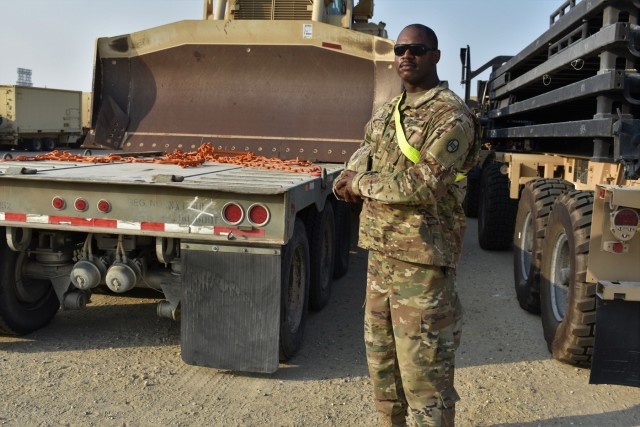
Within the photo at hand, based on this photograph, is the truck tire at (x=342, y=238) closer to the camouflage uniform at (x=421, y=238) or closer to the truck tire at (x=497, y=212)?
the truck tire at (x=497, y=212)

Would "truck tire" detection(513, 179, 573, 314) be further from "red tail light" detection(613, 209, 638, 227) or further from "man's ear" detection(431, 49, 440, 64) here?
"man's ear" detection(431, 49, 440, 64)

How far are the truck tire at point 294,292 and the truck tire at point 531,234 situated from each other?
6.20 ft

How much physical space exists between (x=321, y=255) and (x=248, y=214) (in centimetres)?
160

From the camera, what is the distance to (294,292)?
165 inches

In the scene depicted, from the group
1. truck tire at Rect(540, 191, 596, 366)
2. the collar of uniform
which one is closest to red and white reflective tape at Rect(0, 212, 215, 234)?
the collar of uniform

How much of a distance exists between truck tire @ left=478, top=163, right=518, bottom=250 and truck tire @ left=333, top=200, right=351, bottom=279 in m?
2.08

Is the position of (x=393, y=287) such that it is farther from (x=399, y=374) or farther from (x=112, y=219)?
(x=112, y=219)

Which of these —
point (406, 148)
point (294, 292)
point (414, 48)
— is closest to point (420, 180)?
point (406, 148)

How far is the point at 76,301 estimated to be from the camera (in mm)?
4047

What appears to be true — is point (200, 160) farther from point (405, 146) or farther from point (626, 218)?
point (626, 218)

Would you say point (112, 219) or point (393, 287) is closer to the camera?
point (393, 287)

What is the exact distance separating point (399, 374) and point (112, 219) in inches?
70.8

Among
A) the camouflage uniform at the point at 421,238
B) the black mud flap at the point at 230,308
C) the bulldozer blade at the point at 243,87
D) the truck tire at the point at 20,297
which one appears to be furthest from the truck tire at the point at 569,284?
the truck tire at the point at 20,297

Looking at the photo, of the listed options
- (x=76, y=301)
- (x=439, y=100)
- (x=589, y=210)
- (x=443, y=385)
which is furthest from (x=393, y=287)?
(x=76, y=301)
